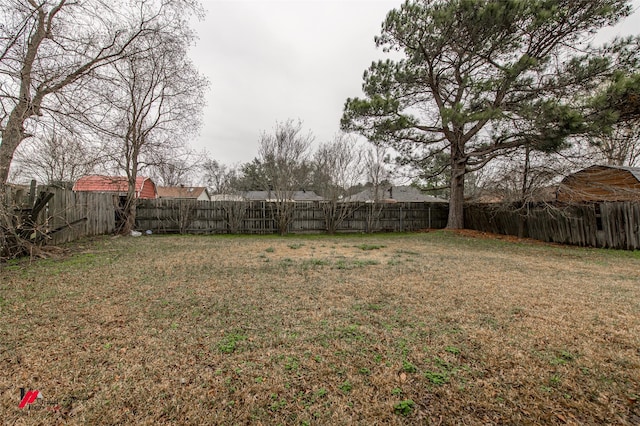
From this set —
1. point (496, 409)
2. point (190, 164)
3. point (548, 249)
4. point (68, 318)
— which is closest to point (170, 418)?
point (496, 409)

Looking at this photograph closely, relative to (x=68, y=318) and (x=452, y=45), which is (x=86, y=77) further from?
(x=452, y=45)

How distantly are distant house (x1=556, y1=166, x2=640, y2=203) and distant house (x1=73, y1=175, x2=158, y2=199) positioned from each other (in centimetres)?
1495

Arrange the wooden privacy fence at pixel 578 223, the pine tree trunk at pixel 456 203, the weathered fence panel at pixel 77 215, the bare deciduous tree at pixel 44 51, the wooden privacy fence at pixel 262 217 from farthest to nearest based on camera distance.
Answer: the pine tree trunk at pixel 456 203 → the wooden privacy fence at pixel 262 217 → the wooden privacy fence at pixel 578 223 → the weathered fence panel at pixel 77 215 → the bare deciduous tree at pixel 44 51

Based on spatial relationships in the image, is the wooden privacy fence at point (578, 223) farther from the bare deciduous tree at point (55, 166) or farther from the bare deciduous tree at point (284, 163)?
the bare deciduous tree at point (55, 166)

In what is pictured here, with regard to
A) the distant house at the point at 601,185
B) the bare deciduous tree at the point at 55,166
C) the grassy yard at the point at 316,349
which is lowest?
the grassy yard at the point at 316,349

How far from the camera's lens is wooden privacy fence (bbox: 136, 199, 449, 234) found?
11059 millimetres

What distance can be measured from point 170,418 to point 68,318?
6.59ft

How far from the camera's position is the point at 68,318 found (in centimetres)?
252

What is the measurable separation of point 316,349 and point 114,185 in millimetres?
12152

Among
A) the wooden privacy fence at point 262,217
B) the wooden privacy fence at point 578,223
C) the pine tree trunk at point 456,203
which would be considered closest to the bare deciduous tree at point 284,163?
the wooden privacy fence at point 262,217

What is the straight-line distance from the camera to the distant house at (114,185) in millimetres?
9883

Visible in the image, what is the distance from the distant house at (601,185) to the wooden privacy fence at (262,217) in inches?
212

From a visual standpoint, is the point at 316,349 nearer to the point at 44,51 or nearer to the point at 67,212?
the point at 44,51

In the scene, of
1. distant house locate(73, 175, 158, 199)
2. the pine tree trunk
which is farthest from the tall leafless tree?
the pine tree trunk
